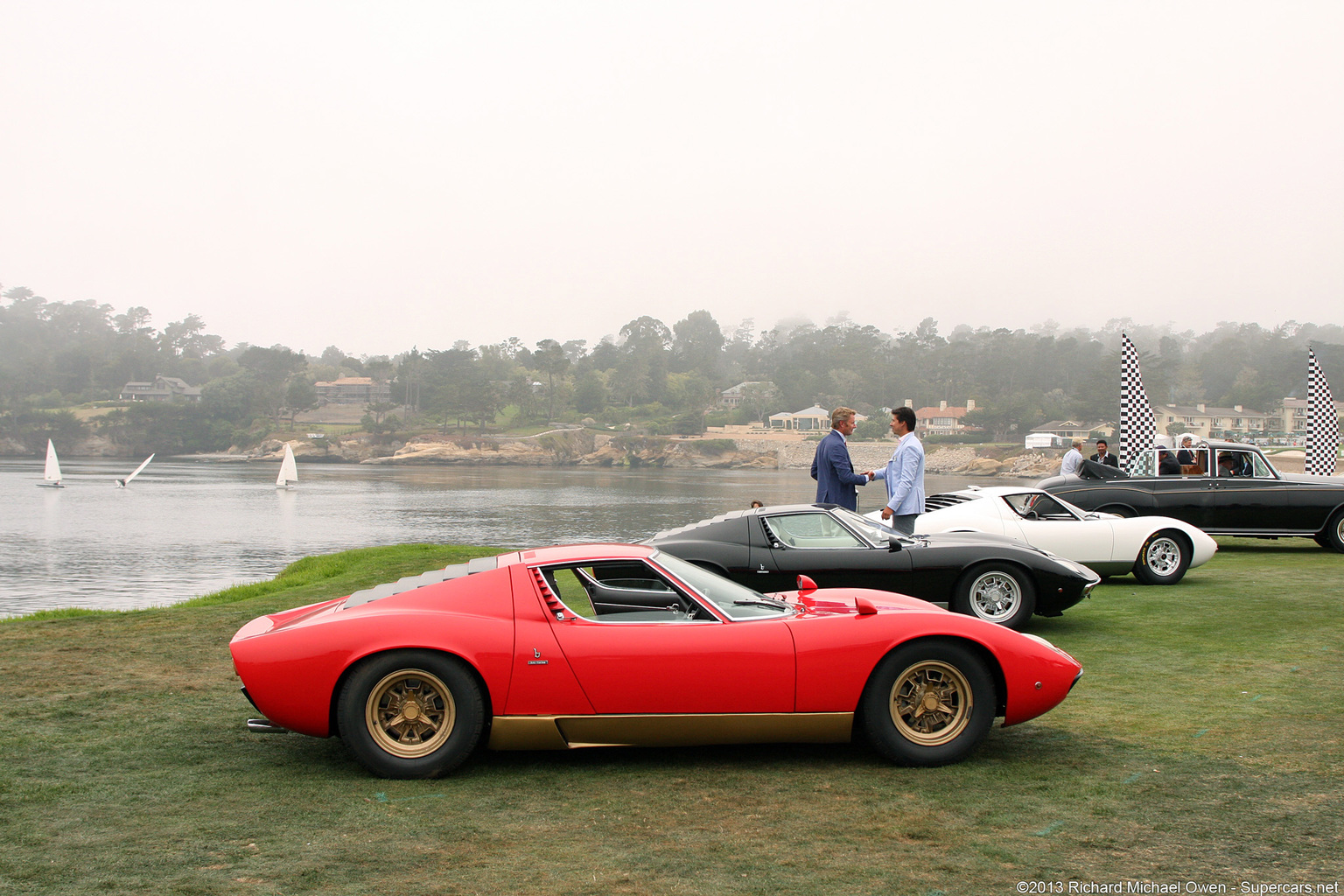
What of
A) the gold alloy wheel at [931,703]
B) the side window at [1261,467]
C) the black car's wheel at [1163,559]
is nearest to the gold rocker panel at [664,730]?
the gold alloy wheel at [931,703]

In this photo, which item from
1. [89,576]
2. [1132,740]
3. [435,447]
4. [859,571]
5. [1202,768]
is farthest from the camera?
[435,447]

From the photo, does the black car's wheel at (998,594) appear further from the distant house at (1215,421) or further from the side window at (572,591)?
the distant house at (1215,421)

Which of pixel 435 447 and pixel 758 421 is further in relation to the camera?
pixel 758 421

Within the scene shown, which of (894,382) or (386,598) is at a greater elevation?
(894,382)

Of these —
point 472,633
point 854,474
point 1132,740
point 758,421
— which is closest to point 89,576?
point 854,474

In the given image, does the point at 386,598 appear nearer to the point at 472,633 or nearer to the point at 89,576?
the point at 472,633

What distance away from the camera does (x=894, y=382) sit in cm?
16988

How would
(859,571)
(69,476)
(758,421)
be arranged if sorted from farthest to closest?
1. (758,421)
2. (69,476)
3. (859,571)

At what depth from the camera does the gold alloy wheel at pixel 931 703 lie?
5.02 meters

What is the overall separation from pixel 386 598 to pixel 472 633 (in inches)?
23.9

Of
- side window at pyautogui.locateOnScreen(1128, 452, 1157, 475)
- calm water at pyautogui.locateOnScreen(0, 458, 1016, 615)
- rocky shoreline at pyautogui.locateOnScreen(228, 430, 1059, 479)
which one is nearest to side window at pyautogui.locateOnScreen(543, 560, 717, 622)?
calm water at pyautogui.locateOnScreen(0, 458, 1016, 615)

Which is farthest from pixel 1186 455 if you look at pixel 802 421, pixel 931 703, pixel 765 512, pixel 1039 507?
pixel 802 421

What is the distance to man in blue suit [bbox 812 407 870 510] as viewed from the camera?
34.4ft

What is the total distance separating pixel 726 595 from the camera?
5.37m
